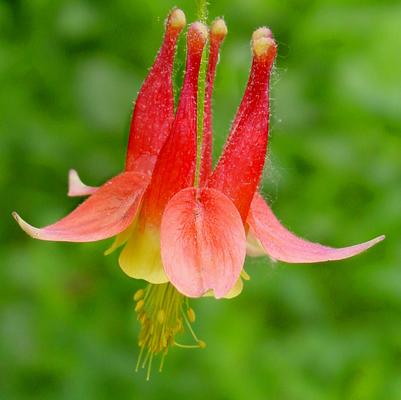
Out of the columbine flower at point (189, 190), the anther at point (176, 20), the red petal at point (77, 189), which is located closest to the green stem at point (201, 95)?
the columbine flower at point (189, 190)

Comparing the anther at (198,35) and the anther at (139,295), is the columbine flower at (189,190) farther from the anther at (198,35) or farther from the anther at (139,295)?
the anther at (139,295)

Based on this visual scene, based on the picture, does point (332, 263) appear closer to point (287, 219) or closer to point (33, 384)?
point (287, 219)

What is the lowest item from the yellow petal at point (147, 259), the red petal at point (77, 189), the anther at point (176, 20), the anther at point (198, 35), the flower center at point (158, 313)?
the flower center at point (158, 313)

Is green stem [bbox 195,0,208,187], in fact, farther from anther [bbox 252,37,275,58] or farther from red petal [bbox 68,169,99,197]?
red petal [bbox 68,169,99,197]

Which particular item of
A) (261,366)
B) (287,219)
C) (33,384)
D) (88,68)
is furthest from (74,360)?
(88,68)

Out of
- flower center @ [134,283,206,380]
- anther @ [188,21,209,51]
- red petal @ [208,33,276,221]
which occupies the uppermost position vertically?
anther @ [188,21,209,51]

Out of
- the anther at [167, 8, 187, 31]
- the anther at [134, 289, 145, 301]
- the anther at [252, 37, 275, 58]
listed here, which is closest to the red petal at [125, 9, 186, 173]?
the anther at [167, 8, 187, 31]

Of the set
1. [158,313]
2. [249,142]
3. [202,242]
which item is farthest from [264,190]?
[202,242]
